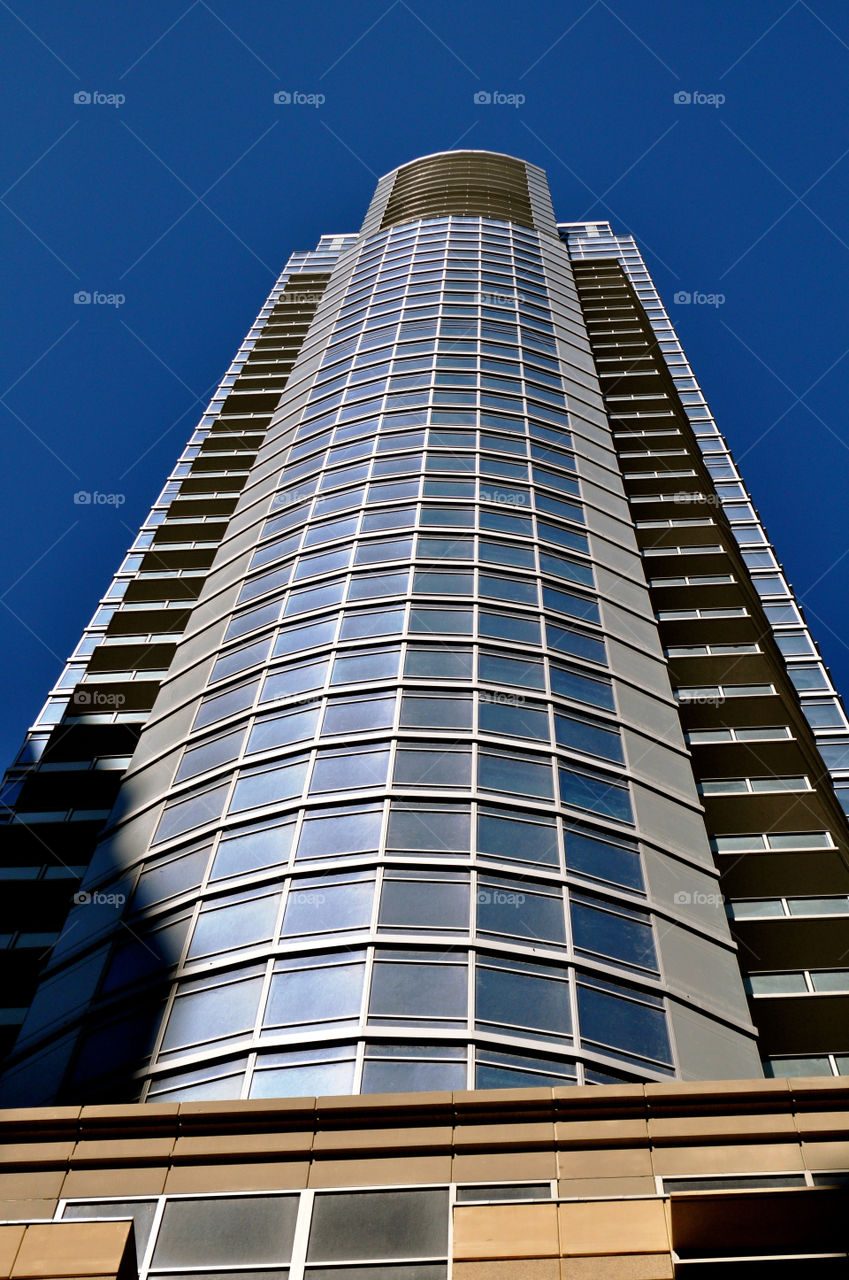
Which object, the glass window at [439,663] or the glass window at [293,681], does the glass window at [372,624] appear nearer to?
the glass window at [439,663]

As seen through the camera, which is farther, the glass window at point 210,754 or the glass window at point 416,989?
the glass window at point 210,754

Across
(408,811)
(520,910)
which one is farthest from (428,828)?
(520,910)

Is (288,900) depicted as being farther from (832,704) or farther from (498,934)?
(832,704)

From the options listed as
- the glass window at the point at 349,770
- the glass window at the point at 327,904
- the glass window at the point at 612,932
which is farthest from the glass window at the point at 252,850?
the glass window at the point at 612,932

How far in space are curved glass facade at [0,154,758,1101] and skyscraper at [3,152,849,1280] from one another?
6cm

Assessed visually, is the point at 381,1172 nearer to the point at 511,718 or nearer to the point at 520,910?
the point at 520,910

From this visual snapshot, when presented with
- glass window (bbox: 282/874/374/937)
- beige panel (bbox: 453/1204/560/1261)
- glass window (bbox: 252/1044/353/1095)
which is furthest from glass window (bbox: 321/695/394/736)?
beige panel (bbox: 453/1204/560/1261)

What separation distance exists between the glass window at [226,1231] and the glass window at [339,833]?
6447 mm

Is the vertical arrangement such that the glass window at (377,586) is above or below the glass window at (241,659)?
above

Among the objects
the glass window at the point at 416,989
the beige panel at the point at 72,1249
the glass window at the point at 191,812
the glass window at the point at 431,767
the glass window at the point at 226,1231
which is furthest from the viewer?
Result: the glass window at the point at 191,812

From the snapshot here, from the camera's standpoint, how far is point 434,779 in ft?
69.9

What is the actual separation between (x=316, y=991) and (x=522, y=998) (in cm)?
288

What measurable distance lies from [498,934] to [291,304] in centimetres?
4639

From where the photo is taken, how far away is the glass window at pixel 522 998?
1706 cm
